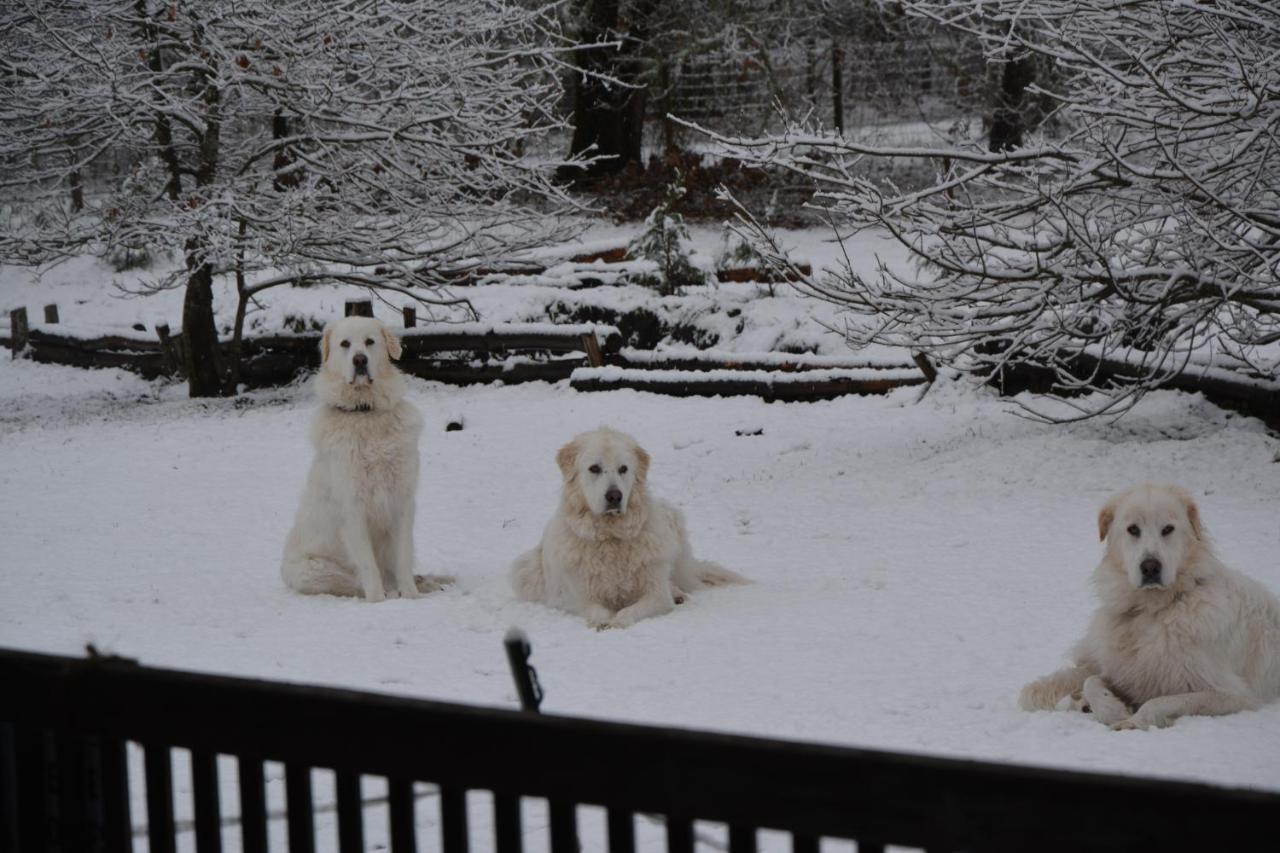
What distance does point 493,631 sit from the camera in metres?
6.71

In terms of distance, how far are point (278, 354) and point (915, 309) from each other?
9597 mm

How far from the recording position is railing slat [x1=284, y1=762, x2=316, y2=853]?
6.82 ft

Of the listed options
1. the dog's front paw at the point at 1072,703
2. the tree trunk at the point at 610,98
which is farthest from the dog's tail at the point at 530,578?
the tree trunk at the point at 610,98

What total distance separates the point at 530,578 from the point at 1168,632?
351cm

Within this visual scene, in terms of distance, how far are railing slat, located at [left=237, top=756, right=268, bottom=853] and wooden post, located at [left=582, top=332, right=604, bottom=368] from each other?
39.4 feet

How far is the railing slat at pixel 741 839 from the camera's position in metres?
1.74

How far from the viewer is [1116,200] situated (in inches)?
377

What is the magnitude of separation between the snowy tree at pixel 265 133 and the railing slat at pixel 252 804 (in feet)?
42.0

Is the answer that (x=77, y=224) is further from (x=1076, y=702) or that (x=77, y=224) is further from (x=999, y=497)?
(x=1076, y=702)

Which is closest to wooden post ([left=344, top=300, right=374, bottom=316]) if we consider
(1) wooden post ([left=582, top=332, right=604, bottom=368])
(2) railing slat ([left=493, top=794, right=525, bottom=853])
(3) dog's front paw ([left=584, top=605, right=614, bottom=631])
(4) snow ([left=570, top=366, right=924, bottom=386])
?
(1) wooden post ([left=582, top=332, right=604, bottom=368])

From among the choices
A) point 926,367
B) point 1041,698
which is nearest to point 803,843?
point 1041,698

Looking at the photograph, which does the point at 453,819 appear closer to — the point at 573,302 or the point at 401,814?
the point at 401,814

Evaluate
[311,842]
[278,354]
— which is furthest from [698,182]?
[311,842]

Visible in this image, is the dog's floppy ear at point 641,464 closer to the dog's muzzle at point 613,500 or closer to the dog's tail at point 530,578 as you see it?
the dog's muzzle at point 613,500
